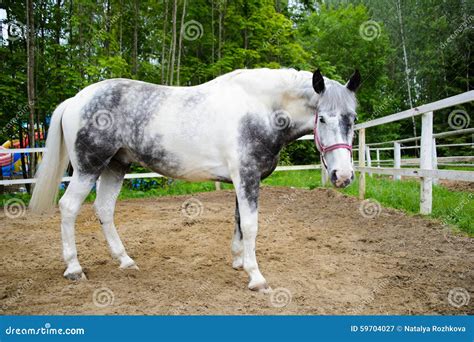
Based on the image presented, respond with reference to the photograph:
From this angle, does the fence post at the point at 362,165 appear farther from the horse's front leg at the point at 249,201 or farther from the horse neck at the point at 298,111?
the horse's front leg at the point at 249,201

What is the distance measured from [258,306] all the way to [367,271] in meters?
1.21

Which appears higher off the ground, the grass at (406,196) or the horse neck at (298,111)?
the horse neck at (298,111)

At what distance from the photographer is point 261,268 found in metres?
3.41

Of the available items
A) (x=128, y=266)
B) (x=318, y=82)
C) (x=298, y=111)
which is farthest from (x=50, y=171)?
(x=318, y=82)

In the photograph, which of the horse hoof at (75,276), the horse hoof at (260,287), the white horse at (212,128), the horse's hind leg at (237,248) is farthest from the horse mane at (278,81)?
the horse hoof at (75,276)

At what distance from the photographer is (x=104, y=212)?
352cm

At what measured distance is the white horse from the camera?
2920 millimetres

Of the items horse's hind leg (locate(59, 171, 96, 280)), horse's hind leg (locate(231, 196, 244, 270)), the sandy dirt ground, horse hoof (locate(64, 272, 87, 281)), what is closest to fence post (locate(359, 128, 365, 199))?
the sandy dirt ground

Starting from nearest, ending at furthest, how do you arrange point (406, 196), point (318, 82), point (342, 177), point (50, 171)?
1. point (342, 177)
2. point (318, 82)
3. point (50, 171)
4. point (406, 196)

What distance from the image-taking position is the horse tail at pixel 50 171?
11.5ft

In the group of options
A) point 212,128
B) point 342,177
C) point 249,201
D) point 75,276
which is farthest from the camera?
point 75,276

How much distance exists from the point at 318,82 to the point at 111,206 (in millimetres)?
2205

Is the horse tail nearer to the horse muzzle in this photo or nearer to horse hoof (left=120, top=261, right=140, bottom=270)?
horse hoof (left=120, top=261, right=140, bottom=270)

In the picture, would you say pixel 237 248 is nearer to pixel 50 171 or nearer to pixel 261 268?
pixel 261 268
